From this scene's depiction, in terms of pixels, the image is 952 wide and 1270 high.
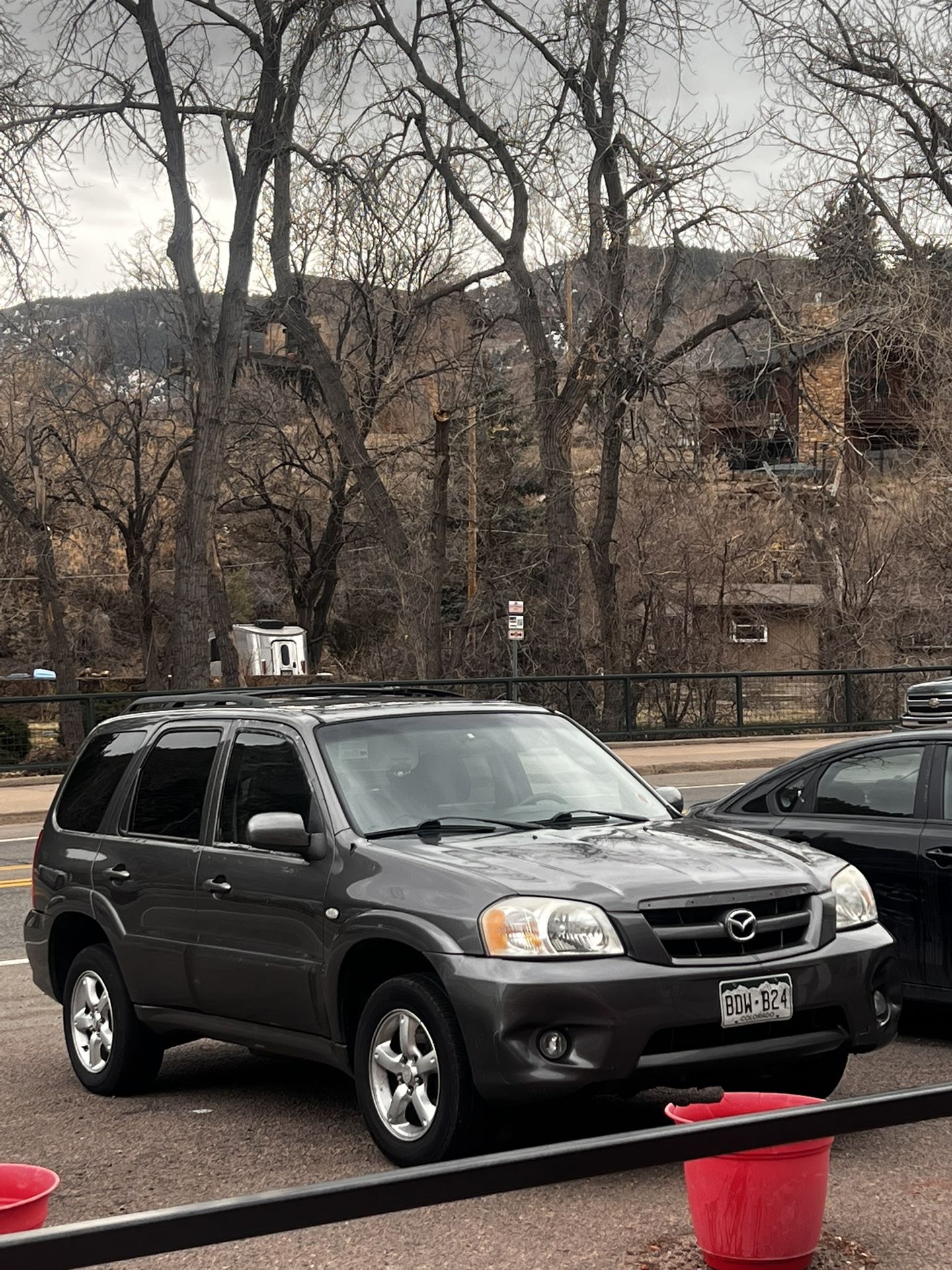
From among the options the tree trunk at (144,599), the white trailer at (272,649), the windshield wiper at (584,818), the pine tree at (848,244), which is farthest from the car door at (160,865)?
the white trailer at (272,649)

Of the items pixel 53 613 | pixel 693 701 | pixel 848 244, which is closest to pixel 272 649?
pixel 53 613

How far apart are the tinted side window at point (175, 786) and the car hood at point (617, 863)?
55.0 inches

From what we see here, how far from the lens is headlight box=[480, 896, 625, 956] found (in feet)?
18.8

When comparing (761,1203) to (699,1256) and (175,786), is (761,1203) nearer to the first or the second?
(699,1256)

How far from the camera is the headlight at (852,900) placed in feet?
21.0

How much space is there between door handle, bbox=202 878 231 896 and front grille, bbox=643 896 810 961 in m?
2.05

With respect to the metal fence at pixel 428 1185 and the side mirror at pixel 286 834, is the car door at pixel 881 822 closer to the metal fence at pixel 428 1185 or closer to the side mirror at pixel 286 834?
the side mirror at pixel 286 834

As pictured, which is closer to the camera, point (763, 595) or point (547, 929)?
point (547, 929)

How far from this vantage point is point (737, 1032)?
5844mm

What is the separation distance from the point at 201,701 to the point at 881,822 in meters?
3.43

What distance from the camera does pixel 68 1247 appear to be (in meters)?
2.40

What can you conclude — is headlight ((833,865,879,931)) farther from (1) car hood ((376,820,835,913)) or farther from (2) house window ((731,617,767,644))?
(2) house window ((731,617,767,644))

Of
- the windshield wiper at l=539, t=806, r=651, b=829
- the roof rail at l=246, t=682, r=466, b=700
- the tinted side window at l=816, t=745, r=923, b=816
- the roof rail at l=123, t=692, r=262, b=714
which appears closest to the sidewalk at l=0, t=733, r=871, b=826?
the tinted side window at l=816, t=745, r=923, b=816

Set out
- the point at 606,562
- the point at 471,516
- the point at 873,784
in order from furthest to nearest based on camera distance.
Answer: the point at 471,516 → the point at 606,562 → the point at 873,784
